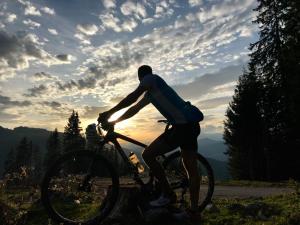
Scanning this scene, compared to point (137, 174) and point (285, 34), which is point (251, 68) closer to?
point (285, 34)

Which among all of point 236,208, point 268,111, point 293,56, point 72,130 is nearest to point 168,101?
point 236,208

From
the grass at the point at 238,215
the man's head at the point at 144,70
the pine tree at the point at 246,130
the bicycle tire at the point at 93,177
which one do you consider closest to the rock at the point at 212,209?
the grass at the point at 238,215

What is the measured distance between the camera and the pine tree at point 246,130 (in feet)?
138

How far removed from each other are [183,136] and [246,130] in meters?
36.9

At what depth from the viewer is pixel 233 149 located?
47094 mm

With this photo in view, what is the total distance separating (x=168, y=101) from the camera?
646cm

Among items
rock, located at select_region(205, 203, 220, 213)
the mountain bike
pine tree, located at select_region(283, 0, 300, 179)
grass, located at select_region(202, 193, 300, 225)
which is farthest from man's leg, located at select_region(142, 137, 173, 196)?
pine tree, located at select_region(283, 0, 300, 179)

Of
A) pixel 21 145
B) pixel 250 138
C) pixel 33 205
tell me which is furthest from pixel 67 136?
pixel 33 205

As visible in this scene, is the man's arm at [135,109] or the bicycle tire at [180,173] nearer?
the man's arm at [135,109]

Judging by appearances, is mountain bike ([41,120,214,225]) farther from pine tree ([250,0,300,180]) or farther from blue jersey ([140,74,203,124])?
pine tree ([250,0,300,180])

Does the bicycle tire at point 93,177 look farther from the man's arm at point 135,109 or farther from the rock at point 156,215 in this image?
the man's arm at point 135,109

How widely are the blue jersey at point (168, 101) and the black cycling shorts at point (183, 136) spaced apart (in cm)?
11

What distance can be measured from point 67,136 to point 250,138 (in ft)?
148

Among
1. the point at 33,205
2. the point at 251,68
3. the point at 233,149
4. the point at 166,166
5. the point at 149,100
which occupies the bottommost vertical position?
the point at 33,205
